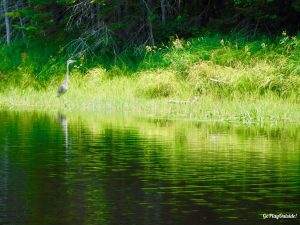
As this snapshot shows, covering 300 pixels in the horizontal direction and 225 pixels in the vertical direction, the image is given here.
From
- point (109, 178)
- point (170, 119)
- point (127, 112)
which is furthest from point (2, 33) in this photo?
point (109, 178)

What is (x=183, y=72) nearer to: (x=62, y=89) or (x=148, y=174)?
(x=62, y=89)

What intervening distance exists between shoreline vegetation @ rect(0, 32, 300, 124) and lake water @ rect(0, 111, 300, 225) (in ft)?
13.9

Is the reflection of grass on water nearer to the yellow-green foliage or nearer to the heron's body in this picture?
the heron's body

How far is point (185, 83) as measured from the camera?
2636 centimetres

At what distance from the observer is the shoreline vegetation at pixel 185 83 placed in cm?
2284

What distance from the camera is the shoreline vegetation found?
74.9ft

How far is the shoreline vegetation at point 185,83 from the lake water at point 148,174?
13.9 feet

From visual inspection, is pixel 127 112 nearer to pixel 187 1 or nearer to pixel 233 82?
pixel 233 82

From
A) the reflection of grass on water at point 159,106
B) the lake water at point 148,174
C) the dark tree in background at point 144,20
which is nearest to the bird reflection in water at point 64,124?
the lake water at point 148,174

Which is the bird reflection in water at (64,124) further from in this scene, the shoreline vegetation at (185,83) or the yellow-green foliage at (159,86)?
Result: the yellow-green foliage at (159,86)

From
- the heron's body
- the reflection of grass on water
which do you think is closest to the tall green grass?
the reflection of grass on water

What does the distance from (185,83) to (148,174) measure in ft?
49.6

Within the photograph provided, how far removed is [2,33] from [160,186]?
33.8 m

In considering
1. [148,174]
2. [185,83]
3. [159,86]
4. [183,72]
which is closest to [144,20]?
[183,72]
